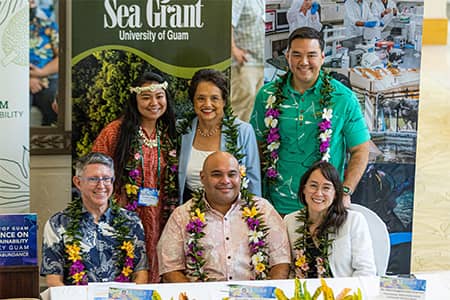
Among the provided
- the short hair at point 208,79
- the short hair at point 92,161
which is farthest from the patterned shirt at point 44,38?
the short hair at point 208,79

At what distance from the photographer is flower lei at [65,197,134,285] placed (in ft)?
13.8

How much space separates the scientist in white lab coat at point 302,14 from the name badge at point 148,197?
3.88 ft

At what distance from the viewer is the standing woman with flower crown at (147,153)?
4.43 metres

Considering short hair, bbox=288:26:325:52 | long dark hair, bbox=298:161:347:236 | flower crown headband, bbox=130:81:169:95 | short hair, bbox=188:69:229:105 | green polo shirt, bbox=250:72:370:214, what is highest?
short hair, bbox=288:26:325:52

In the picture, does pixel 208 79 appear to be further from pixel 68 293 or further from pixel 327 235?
pixel 68 293

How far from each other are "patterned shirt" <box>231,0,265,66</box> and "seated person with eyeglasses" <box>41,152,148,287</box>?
0.98 metres

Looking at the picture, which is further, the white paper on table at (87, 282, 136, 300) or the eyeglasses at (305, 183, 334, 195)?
the eyeglasses at (305, 183, 334, 195)

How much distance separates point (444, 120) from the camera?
770 centimetres

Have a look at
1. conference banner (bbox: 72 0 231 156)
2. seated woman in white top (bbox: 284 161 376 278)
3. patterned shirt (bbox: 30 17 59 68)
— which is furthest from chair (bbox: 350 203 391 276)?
patterned shirt (bbox: 30 17 59 68)

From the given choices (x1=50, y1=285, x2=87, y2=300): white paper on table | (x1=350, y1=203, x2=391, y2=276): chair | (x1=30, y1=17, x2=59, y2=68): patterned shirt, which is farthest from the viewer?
(x1=30, y1=17, x2=59, y2=68): patterned shirt

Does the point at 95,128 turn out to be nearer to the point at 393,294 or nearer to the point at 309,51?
the point at 309,51

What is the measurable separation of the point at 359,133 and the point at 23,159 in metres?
1.86

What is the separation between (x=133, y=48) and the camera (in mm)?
4402

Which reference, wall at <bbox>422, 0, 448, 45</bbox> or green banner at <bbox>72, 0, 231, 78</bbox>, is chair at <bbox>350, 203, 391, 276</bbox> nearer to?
green banner at <bbox>72, 0, 231, 78</bbox>
